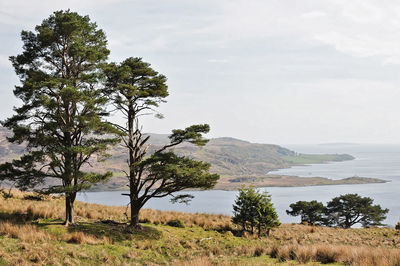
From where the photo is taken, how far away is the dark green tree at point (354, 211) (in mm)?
55031

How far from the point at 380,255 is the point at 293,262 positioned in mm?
2693

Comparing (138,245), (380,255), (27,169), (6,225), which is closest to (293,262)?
(380,255)

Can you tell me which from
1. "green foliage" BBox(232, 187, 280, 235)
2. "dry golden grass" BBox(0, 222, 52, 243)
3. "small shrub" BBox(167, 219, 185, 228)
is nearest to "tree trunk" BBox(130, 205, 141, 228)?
"small shrub" BBox(167, 219, 185, 228)

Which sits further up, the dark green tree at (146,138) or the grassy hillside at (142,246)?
the dark green tree at (146,138)

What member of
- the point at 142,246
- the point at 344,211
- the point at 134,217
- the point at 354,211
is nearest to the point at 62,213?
the point at 134,217

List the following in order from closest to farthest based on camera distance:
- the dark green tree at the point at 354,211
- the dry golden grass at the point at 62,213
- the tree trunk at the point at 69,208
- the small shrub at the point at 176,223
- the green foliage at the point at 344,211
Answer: the tree trunk at the point at 69,208 → the dry golden grass at the point at 62,213 → the small shrub at the point at 176,223 → the dark green tree at the point at 354,211 → the green foliage at the point at 344,211

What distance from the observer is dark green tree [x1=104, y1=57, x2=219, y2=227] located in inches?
747

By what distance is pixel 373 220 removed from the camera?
5522 centimetres

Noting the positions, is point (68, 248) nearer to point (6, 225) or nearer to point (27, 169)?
point (6, 225)

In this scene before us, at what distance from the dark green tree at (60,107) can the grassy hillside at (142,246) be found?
2293mm

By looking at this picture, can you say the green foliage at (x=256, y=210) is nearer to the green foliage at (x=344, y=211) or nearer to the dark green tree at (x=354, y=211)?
the green foliage at (x=344, y=211)

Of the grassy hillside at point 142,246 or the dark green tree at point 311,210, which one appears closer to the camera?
the grassy hillside at point 142,246

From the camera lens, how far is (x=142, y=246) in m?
16.2

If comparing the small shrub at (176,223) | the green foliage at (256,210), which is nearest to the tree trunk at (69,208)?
the small shrub at (176,223)
